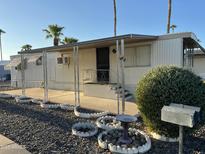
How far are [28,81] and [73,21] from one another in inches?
290

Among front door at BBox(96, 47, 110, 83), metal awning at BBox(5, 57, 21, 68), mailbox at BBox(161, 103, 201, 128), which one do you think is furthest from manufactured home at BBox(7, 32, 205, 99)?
mailbox at BBox(161, 103, 201, 128)

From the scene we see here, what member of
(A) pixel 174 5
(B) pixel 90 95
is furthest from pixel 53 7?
(A) pixel 174 5

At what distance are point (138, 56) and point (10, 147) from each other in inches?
283

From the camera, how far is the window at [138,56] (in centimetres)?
926

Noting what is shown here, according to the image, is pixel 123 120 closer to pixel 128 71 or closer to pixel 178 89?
pixel 178 89

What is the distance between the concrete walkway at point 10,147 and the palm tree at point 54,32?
1808 centimetres

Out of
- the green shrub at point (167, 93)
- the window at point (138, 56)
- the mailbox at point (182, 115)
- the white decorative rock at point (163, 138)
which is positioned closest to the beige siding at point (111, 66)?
the window at point (138, 56)

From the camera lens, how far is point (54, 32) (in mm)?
21609

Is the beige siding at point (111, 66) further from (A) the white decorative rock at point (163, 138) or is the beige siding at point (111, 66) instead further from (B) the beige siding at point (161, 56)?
(A) the white decorative rock at point (163, 138)

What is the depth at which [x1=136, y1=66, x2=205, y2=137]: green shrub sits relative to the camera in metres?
3.95

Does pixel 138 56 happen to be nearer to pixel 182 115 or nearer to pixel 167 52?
pixel 167 52

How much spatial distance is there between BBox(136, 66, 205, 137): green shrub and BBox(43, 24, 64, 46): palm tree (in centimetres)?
1876

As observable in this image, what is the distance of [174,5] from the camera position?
1850 centimetres

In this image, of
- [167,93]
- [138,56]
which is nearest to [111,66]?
[138,56]
